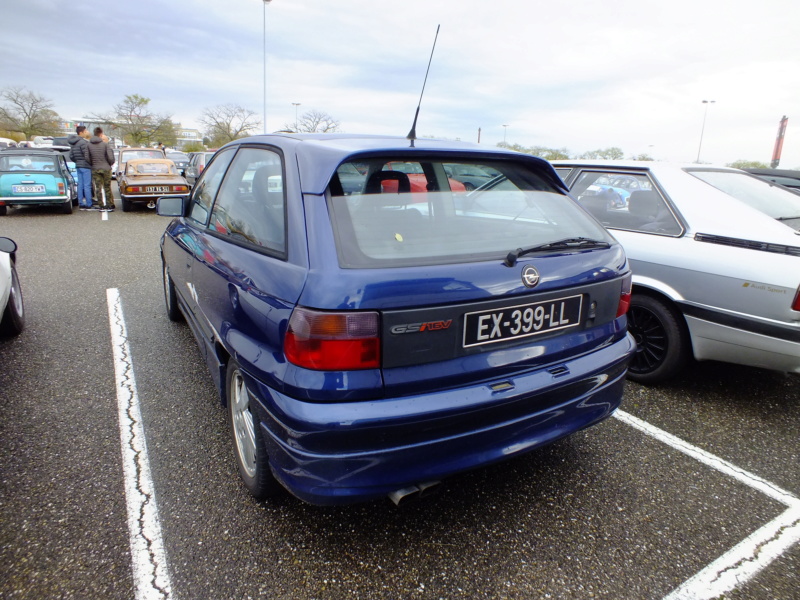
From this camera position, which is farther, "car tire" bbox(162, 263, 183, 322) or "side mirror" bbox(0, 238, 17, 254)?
"car tire" bbox(162, 263, 183, 322)

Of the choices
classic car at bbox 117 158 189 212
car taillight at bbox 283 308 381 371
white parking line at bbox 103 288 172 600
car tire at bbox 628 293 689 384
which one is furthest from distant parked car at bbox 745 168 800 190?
classic car at bbox 117 158 189 212

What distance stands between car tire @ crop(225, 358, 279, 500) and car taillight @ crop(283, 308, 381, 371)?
20.2 inches

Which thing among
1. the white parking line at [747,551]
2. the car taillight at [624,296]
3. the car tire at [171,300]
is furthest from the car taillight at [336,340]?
the car tire at [171,300]

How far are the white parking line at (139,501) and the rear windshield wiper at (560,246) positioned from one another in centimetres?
171

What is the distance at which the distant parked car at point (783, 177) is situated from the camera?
6.69 m

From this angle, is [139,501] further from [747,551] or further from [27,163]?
[27,163]

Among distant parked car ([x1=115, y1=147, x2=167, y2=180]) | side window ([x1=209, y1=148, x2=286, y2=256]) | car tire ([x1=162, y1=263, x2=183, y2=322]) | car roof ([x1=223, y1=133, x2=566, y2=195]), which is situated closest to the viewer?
car roof ([x1=223, y1=133, x2=566, y2=195])

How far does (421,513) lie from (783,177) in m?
7.78

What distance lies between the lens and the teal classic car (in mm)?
11305

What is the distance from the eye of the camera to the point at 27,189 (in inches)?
447

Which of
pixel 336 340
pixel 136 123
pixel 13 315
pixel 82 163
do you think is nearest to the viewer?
pixel 336 340

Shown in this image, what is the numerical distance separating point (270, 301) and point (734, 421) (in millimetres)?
2878

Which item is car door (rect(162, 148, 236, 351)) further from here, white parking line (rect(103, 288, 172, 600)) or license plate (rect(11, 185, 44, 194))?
license plate (rect(11, 185, 44, 194))

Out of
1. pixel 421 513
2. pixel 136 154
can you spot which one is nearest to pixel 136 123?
pixel 136 154
